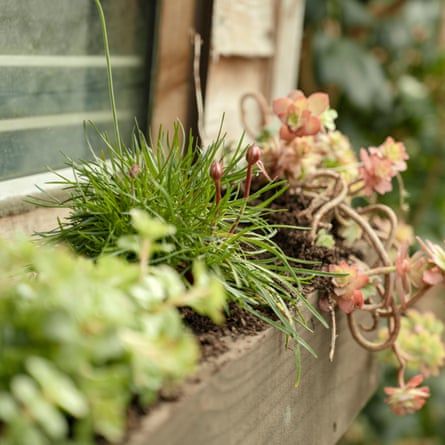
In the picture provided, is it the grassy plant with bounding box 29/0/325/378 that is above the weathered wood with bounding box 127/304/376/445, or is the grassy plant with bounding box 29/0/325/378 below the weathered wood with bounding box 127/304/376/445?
above

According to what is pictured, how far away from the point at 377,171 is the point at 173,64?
0.59 meters

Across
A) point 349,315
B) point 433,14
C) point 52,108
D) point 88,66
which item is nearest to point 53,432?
point 349,315

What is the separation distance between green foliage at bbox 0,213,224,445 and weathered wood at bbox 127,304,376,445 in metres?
0.06

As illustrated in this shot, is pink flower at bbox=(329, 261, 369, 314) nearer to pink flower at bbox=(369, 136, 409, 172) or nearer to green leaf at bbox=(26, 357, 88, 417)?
pink flower at bbox=(369, 136, 409, 172)

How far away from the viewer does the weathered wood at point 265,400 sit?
53cm

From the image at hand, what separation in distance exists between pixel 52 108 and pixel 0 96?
138 mm

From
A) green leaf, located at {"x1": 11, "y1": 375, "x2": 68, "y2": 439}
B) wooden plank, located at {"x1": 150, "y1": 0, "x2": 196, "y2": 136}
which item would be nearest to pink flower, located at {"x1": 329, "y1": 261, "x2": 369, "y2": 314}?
green leaf, located at {"x1": 11, "y1": 375, "x2": 68, "y2": 439}

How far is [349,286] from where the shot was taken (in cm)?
86

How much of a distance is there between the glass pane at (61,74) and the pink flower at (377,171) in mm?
484

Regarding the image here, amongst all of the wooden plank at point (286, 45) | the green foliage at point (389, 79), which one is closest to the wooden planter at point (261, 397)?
the wooden plank at point (286, 45)

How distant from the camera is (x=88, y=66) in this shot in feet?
3.98

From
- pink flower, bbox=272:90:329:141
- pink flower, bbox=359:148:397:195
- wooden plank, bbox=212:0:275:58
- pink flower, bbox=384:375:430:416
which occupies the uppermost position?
wooden plank, bbox=212:0:275:58

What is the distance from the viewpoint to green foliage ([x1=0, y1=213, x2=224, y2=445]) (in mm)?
393

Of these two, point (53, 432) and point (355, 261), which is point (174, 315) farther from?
point (355, 261)
